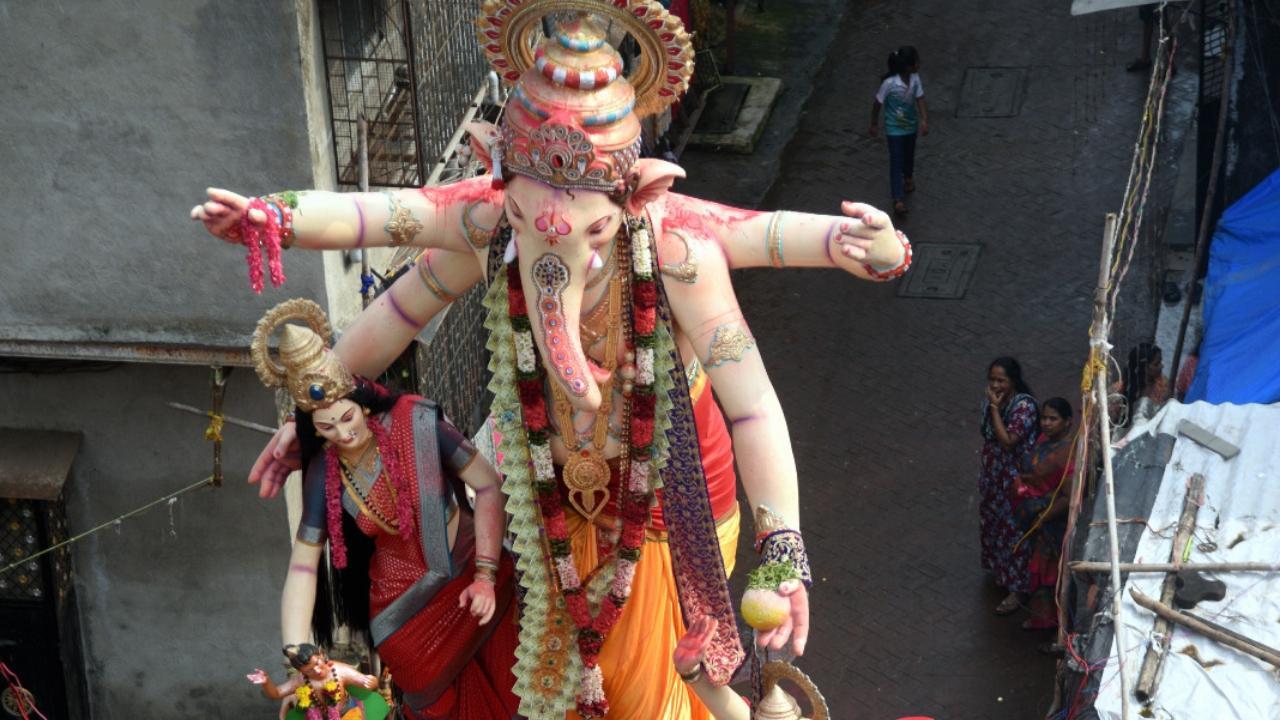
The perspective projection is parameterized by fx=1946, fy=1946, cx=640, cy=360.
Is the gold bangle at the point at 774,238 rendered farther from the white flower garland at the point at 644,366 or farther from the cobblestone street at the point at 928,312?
the cobblestone street at the point at 928,312

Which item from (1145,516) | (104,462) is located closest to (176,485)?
(104,462)

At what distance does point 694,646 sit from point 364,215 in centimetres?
194

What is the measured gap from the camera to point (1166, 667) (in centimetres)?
792

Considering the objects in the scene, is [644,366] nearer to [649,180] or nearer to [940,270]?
[649,180]

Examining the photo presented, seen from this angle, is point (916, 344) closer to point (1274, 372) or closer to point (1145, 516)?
point (1274, 372)

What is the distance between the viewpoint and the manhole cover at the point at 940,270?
13.9m

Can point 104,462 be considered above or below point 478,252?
below

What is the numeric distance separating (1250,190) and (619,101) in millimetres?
6516

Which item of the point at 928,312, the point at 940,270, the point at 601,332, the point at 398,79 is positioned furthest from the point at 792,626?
the point at 940,270

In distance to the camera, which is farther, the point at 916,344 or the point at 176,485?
the point at 916,344

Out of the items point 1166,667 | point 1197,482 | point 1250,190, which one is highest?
point 1250,190

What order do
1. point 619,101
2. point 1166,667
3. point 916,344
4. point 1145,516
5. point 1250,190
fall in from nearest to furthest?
point 619,101
point 1166,667
point 1145,516
point 1250,190
point 916,344

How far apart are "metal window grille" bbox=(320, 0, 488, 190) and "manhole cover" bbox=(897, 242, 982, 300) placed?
4288 millimetres

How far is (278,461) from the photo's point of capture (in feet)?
24.8
